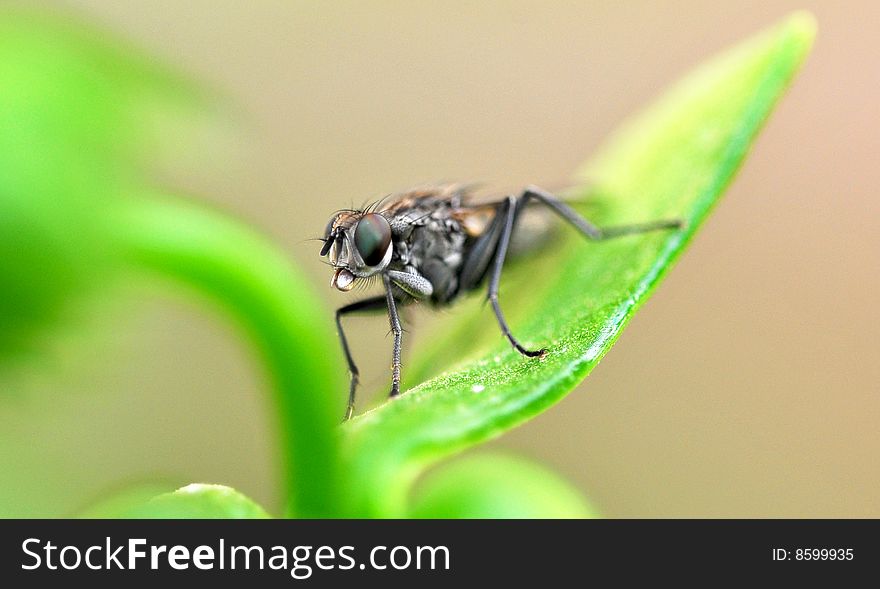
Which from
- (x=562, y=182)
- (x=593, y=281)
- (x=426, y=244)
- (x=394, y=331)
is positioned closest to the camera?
(x=593, y=281)

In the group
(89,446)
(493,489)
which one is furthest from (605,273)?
(89,446)

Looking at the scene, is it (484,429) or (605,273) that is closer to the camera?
(484,429)

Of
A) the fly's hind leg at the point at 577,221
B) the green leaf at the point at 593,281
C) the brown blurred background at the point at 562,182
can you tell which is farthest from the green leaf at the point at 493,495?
the brown blurred background at the point at 562,182

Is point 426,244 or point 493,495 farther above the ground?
point 426,244

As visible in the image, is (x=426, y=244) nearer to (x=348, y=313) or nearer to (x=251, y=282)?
(x=348, y=313)

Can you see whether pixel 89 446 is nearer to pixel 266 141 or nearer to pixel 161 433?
pixel 161 433

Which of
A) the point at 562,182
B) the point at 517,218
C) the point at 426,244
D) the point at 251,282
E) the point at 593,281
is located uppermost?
the point at 562,182

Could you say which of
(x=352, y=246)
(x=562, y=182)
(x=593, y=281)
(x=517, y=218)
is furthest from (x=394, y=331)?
(x=562, y=182)

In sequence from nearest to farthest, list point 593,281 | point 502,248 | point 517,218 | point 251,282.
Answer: point 251,282 < point 593,281 < point 502,248 < point 517,218
